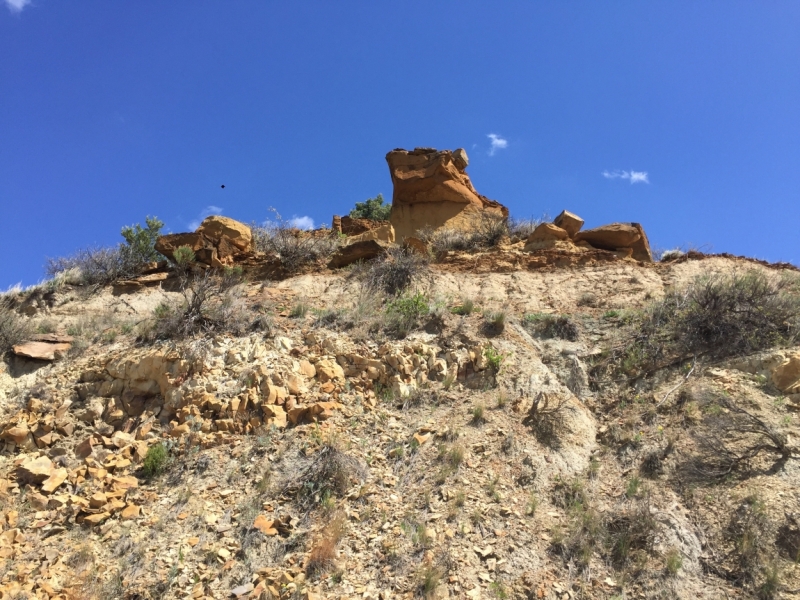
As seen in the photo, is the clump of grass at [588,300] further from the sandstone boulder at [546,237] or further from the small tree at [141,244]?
the small tree at [141,244]

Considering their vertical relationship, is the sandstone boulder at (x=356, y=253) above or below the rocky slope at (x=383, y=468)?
above

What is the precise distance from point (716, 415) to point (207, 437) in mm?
6353

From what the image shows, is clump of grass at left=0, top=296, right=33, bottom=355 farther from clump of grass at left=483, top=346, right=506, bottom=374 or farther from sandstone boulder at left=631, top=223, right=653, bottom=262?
sandstone boulder at left=631, top=223, right=653, bottom=262

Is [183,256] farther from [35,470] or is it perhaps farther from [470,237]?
[470,237]

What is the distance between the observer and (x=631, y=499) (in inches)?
261

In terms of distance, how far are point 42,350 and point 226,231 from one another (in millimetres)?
4631

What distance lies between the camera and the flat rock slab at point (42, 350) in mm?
9398

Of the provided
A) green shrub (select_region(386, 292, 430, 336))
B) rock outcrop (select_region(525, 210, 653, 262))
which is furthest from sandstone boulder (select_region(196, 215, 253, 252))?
rock outcrop (select_region(525, 210, 653, 262))

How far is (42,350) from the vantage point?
9555mm

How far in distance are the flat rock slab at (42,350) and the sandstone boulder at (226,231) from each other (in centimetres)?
407

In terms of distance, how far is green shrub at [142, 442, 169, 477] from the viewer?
726cm

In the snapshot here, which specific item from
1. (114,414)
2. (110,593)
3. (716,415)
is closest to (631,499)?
(716,415)

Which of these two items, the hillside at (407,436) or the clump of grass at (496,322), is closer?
the hillside at (407,436)

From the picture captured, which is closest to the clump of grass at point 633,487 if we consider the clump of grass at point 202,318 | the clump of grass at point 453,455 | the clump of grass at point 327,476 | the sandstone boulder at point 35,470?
the clump of grass at point 453,455
